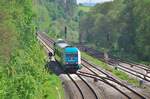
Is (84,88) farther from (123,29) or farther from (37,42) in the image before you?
(123,29)

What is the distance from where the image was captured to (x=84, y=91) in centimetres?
4912

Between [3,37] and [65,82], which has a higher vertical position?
[3,37]

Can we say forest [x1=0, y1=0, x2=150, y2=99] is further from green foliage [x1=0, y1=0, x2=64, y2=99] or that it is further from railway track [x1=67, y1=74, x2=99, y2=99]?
railway track [x1=67, y1=74, x2=99, y2=99]

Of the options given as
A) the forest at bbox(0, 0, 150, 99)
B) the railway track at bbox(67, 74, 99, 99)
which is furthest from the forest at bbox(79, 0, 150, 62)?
the railway track at bbox(67, 74, 99, 99)

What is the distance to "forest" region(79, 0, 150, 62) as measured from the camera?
325 ft

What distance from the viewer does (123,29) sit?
119 meters

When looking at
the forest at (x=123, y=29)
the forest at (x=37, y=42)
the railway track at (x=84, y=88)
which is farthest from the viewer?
the forest at (x=123, y=29)

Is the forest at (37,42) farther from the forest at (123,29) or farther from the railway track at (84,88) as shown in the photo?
the railway track at (84,88)

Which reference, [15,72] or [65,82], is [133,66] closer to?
[65,82]

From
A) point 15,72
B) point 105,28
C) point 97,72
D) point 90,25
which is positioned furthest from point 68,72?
point 90,25

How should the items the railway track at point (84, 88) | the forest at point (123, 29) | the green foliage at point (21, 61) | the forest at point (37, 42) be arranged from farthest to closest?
the forest at point (123, 29)
the railway track at point (84, 88)
the forest at point (37, 42)
the green foliage at point (21, 61)

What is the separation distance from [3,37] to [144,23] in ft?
168

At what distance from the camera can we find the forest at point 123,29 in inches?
3905

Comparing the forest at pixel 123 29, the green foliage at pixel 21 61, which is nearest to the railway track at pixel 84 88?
the green foliage at pixel 21 61
